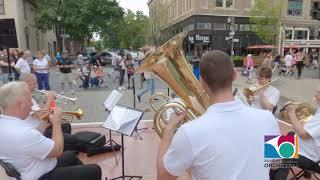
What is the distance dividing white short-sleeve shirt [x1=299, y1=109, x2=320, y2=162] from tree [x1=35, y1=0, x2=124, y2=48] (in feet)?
89.3

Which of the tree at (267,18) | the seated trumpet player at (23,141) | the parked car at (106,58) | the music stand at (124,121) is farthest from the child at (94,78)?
the tree at (267,18)

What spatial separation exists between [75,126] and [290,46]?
35.3 metres

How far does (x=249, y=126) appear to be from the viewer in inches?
66.4

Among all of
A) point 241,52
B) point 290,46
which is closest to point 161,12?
point 241,52

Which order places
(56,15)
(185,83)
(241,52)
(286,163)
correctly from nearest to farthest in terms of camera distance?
(286,163)
(185,83)
(56,15)
(241,52)

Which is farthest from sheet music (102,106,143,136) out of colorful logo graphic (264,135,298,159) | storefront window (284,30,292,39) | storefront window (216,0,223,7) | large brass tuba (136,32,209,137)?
storefront window (284,30,292,39)

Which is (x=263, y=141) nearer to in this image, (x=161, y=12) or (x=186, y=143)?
(x=186, y=143)

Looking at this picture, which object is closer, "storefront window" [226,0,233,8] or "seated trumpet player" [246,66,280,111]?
"seated trumpet player" [246,66,280,111]

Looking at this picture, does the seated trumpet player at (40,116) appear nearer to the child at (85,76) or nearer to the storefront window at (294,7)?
the child at (85,76)

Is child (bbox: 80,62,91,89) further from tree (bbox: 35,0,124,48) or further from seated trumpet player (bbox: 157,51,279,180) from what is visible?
tree (bbox: 35,0,124,48)

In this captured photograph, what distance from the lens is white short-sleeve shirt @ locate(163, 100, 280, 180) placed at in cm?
160

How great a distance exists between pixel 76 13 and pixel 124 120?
90.2 feet

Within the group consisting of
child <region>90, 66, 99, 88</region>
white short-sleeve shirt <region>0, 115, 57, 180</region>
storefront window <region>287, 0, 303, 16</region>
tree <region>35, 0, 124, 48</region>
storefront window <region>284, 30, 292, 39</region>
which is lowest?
child <region>90, 66, 99, 88</region>

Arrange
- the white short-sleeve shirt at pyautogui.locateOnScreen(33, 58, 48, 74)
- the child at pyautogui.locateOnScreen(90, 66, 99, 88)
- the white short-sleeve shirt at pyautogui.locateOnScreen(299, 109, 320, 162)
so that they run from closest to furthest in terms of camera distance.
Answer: the white short-sleeve shirt at pyautogui.locateOnScreen(299, 109, 320, 162) → the white short-sleeve shirt at pyautogui.locateOnScreen(33, 58, 48, 74) → the child at pyautogui.locateOnScreen(90, 66, 99, 88)
